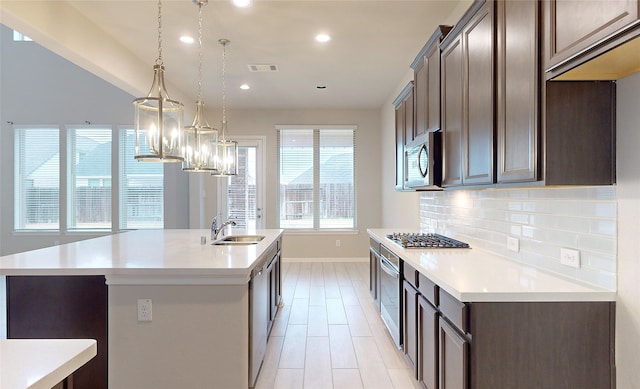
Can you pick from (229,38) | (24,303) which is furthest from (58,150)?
Result: (24,303)

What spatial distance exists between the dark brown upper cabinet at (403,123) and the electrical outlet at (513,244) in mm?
1373

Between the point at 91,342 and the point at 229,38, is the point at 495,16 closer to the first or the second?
the point at 91,342

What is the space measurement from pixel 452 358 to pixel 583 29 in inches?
56.0

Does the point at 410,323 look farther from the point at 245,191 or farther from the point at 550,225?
the point at 245,191

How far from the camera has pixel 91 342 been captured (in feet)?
3.03

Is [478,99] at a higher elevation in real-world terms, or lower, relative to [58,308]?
higher

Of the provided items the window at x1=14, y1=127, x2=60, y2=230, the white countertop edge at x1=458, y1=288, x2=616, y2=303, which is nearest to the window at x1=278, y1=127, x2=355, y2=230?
the window at x1=14, y1=127, x2=60, y2=230

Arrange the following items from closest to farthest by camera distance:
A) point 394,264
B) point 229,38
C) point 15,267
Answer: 1. point 15,267
2. point 394,264
3. point 229,38

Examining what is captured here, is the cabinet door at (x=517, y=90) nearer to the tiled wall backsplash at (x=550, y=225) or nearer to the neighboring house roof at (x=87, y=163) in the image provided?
the tiled wall backsplash at (x=550, y=225)

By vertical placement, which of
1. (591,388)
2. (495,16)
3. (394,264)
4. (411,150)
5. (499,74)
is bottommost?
(591,388)

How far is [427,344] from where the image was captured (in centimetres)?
201

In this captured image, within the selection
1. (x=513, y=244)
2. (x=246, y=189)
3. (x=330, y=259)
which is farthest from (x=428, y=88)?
(x=246, y=189)

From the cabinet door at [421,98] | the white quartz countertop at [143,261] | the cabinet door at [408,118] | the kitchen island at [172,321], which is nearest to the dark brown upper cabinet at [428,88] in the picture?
the cabinet door at [421,98]

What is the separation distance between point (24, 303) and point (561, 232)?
3.13m
